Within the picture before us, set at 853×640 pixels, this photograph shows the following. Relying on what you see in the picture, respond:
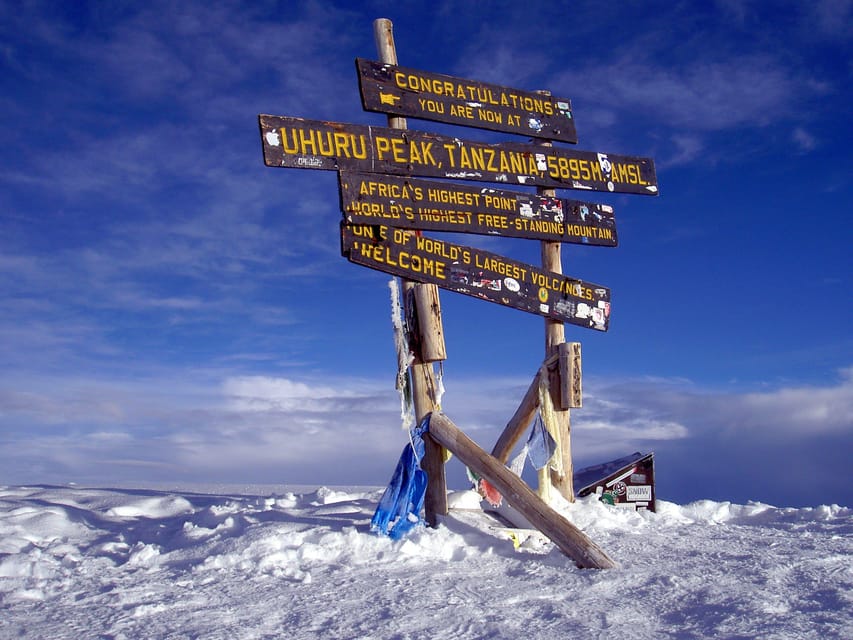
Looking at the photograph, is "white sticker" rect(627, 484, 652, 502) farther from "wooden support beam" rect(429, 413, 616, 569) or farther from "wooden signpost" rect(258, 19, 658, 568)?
"wooden support beam" rect(429, 413, 616, 569)

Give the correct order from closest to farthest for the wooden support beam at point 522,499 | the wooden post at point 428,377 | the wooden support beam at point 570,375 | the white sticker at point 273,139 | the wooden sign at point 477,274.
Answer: the wooden support beam at point 522,499 → the white sticker at point 273,139 → the wooden sign at point 477,274 → the wooden post at point 428,377 → the wooden support beam at point 570,375

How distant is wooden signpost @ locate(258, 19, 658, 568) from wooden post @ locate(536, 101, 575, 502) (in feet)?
A: 0.05

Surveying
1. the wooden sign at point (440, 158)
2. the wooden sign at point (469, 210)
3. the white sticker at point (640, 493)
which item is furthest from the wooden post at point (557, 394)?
the white sticker at point (640, 493)

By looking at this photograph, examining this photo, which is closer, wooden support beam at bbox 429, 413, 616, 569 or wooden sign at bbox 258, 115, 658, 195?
wooden support beam at bbox 429, 413, 616, 569

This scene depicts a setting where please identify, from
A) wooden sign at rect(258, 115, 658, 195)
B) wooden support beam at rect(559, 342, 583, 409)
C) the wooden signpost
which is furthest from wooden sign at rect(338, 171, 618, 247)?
wooden support beam at rect(559, 342, 583, 409)

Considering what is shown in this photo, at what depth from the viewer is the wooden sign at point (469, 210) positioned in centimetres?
625

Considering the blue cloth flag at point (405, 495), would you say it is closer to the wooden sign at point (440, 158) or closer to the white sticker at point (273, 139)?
the wooden sign at point (440, 158)

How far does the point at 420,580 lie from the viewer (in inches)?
196

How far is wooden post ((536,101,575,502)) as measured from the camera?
739cm

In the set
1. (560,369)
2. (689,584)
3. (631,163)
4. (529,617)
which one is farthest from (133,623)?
(631,163)

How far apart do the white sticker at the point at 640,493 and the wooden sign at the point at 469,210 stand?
269 centimetres

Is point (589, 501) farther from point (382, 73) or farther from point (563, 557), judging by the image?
point (382, 73)

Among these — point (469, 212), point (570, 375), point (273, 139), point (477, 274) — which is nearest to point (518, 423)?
point (570, 375)

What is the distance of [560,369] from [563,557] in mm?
2222
